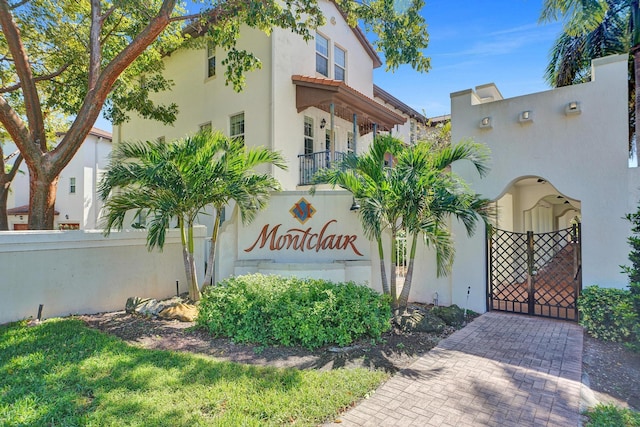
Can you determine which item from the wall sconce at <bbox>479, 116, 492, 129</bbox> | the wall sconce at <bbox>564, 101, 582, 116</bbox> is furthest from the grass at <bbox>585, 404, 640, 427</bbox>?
the wall sconce at <bbox>479, 116, 492, 129</bbox>

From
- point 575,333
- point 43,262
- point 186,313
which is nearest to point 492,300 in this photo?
point 575,333

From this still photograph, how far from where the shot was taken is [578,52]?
13.4m

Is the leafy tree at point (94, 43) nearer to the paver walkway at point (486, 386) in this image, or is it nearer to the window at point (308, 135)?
the window at point (308, 135)

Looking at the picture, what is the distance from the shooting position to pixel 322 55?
14531 millimetres

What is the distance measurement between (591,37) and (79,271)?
18323 millimetres

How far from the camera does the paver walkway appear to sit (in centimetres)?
375

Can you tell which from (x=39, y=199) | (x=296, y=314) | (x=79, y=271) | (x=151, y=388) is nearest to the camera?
(x=151, y=388)

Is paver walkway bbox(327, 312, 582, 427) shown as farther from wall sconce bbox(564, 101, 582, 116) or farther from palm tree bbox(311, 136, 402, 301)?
wall sconce bbox(564, 101, 582, 116)

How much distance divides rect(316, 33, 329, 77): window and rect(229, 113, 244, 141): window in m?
3.96

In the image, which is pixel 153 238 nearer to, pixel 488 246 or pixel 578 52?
pixel 488 246

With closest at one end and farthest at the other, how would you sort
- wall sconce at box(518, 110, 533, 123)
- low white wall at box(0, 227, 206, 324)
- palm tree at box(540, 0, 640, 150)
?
low white wall at box(0, 227, 206, 324) < wall sconce at box(518, 110, 533, 123) < palm tree at box(540, 0, 640, 150)

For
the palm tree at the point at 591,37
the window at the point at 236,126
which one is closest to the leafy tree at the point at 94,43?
the window at the point at 236,126

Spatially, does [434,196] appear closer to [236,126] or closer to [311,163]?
[311,163]

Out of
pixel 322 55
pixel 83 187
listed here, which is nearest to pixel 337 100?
pixel 322 55
